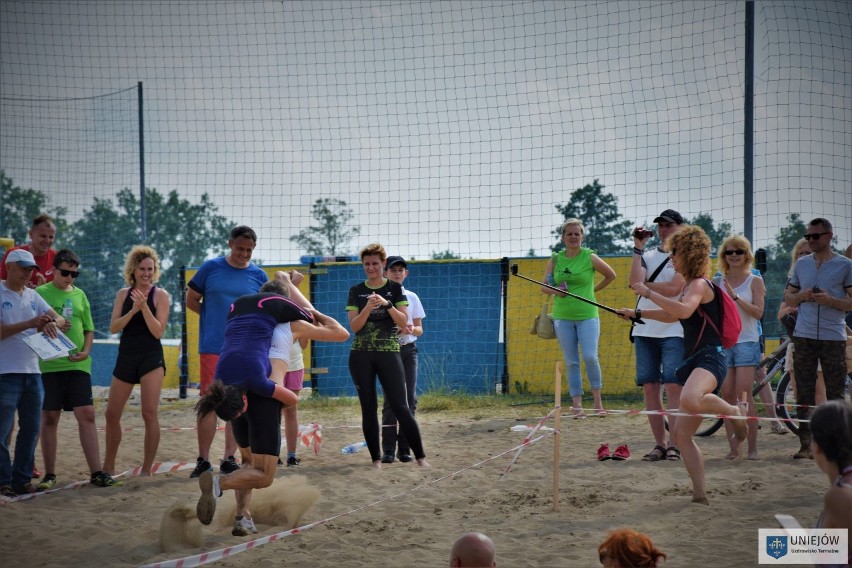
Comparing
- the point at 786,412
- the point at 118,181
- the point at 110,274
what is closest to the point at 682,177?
the point at 786,412

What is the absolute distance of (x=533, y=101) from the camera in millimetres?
11312

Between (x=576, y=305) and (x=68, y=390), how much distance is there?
465 centimetres

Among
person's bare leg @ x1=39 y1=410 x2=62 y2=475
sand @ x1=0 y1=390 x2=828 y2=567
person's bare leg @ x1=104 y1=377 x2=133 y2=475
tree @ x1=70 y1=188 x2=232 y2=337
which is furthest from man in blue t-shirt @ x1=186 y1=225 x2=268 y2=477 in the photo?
tree @ x1=70 y1=188 x2=232 y2=337

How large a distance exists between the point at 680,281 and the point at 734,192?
183 inches

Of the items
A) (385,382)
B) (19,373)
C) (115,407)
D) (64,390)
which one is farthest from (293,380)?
(19,373)

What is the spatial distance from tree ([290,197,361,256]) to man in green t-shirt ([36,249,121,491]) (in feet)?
79.7

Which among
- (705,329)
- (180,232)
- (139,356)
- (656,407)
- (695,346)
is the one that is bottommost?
(656,407)

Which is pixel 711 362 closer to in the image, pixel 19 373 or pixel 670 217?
pixel 670 217

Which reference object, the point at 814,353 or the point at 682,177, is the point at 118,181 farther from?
the point at 814,353

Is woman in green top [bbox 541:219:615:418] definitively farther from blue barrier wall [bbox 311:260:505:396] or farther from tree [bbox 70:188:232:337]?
tree [bbox 70:188:232:337]

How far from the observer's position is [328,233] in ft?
110

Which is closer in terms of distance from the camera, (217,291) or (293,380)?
(217,291)

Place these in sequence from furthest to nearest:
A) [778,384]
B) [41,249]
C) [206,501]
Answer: [778,384] < [41,249] < [206,501]

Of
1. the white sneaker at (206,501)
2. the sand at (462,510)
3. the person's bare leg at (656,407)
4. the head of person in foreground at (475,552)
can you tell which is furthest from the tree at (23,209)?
the head of person in foreground at (475,552)
